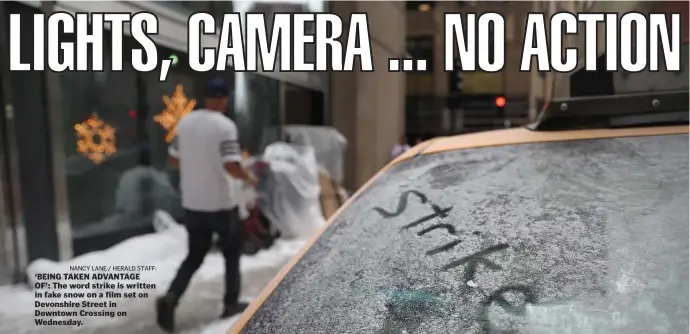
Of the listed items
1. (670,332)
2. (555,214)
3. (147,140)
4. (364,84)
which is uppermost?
(364,84)

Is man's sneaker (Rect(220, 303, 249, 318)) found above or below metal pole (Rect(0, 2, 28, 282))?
below

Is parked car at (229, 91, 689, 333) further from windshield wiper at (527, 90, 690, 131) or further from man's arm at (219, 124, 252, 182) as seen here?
man's arm at (219, 124, 252, 182)

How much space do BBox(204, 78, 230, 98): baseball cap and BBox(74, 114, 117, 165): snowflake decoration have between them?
30 cm

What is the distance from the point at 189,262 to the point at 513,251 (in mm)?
1065

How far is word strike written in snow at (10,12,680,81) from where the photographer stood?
1.39 metres

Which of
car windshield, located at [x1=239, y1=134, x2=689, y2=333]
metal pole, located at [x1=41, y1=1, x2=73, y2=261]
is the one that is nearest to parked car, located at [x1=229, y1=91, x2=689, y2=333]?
car windshield, located at [x1=239, y1=134, x2=689, y2=333]

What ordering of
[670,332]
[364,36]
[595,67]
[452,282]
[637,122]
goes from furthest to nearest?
1. [364,36]
2. [595,67]
3. [637,122]
4. [452,282]
5. [670,332]

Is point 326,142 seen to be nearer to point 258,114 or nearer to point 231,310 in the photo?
point 258,114

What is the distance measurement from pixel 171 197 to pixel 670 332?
51.1 inches

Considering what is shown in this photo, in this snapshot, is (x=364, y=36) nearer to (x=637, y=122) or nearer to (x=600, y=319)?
→ (x=637, y=122)

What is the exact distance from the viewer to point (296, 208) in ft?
5.40

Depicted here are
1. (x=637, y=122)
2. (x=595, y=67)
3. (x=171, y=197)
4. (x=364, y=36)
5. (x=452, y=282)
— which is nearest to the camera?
(x=452, y=282)

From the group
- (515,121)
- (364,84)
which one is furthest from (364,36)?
(515,121)

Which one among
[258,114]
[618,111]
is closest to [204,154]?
[258,114]
